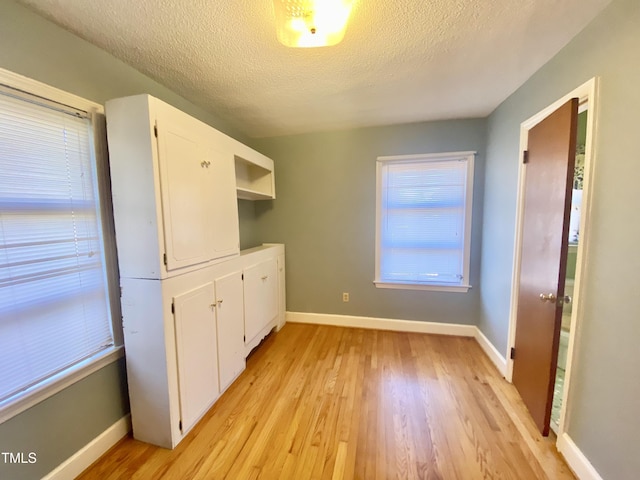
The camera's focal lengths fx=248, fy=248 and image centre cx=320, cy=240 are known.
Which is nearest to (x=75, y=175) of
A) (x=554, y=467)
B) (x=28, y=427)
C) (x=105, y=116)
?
(x=105, y=116)

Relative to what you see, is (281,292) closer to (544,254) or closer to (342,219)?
(342,219)

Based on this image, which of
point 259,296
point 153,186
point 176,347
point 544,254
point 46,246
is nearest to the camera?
point 46,246

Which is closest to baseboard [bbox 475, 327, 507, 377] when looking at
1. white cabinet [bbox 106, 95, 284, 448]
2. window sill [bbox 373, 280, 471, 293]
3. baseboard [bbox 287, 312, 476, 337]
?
baseboard [bbox 287, 312, 476, 337]

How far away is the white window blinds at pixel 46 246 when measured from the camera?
1101 mm

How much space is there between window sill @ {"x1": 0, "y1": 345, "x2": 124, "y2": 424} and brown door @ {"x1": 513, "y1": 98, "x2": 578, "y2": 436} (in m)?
2.66

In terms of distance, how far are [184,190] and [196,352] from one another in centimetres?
105

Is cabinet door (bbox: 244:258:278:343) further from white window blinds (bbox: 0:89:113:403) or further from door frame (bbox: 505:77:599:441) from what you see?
door frame (bbox: 505:77:599:441)

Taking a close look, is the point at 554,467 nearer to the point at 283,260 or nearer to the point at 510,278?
the point at 510,278

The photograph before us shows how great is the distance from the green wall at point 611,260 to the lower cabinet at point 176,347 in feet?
7.24

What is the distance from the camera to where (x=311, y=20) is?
107 centimetres

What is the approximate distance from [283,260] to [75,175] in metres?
2.09

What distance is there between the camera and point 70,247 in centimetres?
133

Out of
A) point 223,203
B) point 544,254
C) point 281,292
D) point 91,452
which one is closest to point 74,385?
point 91,452

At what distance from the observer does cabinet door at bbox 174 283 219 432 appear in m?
1.51
